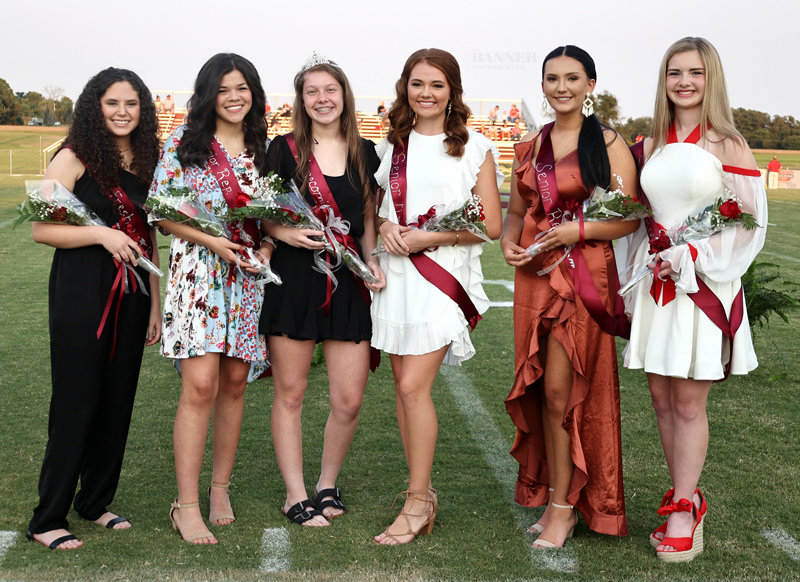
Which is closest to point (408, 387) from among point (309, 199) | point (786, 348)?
point (309, 199)

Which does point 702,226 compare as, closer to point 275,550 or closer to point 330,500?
point 330,500

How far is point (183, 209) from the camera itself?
11.1 feet

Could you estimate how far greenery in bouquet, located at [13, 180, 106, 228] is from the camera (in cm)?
336

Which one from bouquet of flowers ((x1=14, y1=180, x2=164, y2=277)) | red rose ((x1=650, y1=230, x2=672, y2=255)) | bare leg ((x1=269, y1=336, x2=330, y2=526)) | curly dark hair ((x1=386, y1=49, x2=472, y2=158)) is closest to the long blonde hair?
red rose ((x1=650, y1=230, x2=672, y2=255))

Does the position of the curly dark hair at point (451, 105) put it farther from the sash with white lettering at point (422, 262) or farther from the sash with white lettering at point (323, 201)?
the sash with white lettering at point (323, 201)

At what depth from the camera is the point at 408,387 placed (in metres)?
3.63

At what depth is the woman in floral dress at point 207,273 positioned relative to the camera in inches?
138

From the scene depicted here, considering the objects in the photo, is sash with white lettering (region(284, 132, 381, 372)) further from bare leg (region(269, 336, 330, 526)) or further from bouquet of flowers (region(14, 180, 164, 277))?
bouquet of flowers (region(14, 180, 164, 277))

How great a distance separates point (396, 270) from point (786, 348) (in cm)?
499

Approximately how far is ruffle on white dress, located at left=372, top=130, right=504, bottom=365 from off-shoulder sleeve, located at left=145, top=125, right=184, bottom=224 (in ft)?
2.66

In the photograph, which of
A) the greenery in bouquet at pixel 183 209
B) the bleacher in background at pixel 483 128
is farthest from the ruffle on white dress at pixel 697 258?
the bleacher in background at pixel 483 128

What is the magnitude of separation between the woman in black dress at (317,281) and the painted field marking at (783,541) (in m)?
1.77

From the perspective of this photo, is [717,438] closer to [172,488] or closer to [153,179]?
[172,488]

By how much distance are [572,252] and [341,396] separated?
1.18 m
